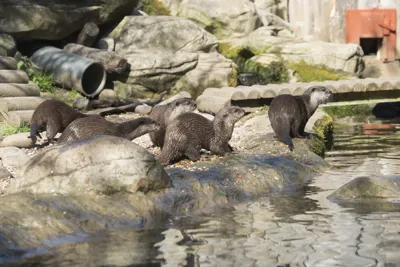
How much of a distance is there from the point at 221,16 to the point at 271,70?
2.01 meters

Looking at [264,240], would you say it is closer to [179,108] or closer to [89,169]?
[89,169]

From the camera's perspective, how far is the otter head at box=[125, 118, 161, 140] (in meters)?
6.75

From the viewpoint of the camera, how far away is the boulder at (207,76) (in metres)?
13.3

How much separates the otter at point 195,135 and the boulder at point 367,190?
1403mm

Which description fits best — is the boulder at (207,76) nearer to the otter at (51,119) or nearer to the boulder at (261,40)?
the boulder at (261,40)

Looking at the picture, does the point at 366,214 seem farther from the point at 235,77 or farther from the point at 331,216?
the point at 235,77

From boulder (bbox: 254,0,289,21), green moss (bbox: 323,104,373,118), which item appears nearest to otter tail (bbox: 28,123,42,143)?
green moss (bbox: 323,104,373,118)

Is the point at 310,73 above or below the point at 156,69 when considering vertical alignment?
below

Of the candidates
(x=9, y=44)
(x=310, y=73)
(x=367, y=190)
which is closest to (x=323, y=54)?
(x=310, y=73)

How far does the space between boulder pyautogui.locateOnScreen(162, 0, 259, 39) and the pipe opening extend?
3854mm

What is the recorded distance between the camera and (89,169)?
504cm

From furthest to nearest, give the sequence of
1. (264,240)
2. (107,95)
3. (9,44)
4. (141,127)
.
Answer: (107,95), (9,44), (141,127), (264,240)

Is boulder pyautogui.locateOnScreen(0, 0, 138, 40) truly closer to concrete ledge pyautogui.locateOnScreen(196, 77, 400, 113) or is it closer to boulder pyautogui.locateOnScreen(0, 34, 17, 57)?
boulder pyautogui.locateOnScreen(0, 34, 17, 57)

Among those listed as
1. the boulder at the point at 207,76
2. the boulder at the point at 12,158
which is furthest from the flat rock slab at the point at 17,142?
the boulder at the point at 207,76
